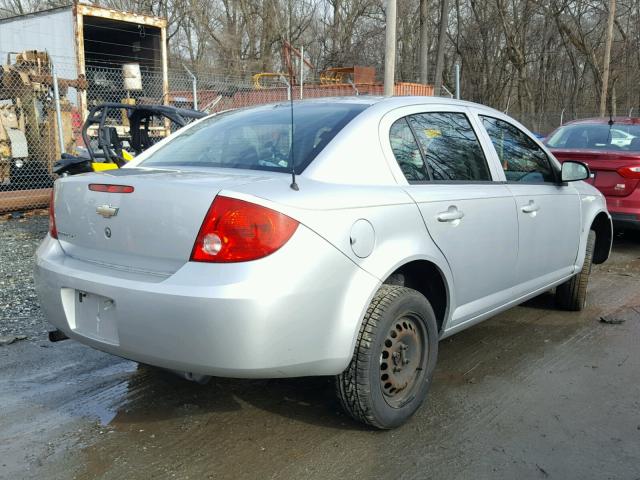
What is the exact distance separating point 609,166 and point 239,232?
5.81m

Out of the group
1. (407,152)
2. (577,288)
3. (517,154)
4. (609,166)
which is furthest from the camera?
(609,166)

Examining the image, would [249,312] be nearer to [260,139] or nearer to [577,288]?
[260,139]

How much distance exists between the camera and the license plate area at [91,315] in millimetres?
2646

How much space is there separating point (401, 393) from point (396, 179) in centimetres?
108

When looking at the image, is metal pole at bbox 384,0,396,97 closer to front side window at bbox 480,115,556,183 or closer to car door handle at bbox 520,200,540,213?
front side window at bbox 480,115,556,183

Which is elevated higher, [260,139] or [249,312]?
[260,139]

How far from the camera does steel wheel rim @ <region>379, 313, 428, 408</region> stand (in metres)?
2.93

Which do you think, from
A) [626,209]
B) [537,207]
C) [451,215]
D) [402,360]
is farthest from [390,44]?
[402,360]

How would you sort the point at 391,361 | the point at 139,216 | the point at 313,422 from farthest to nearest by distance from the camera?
the point at 313,422
the point at 391,361
the point at 139,216

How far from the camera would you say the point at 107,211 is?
8.97ft

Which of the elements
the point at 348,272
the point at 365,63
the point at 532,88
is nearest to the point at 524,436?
the point at 348,272

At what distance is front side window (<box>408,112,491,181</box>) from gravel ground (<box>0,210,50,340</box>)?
302 centimetres

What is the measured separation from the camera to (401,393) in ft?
10.0

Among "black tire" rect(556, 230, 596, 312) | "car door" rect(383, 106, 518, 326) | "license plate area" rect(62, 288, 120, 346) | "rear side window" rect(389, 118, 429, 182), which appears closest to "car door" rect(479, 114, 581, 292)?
"car door" rect(383, 106, 518, 326)
